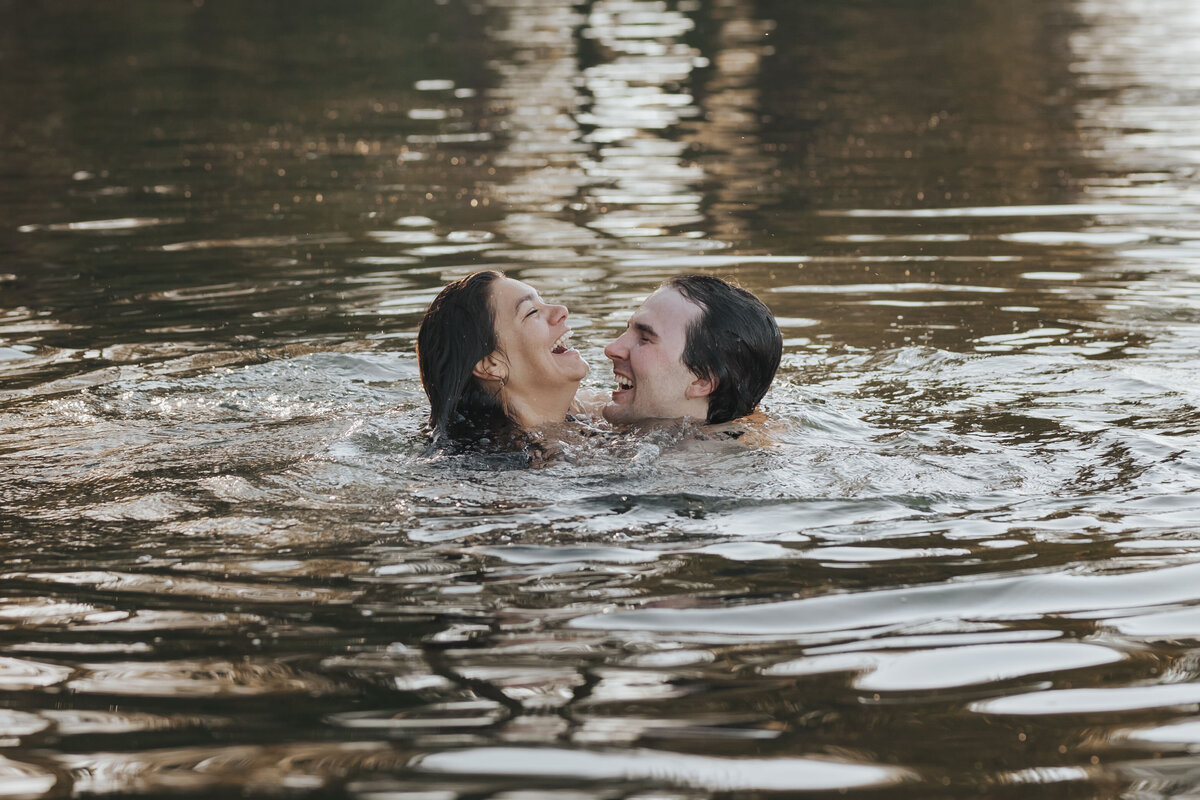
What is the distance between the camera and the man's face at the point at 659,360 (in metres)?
7.30

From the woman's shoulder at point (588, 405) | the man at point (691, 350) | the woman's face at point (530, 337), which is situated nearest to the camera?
the woman's face at point (530, 337)

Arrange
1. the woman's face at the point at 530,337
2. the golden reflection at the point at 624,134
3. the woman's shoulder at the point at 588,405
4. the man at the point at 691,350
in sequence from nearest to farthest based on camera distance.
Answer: the woman's face at the point at 530,337 → the man at the point at 691,350 → the woman's shoulder at the point at 588,405 → the golden reflection at the point at 624,134

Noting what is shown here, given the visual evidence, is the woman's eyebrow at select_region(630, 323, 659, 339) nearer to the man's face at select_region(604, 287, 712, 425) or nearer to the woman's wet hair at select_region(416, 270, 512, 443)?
the man's face at select_region(604, 287, 712, 425)

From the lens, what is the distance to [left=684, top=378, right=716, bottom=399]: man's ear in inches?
290

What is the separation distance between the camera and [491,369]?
23.1 feet

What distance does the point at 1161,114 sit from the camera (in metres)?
18.0

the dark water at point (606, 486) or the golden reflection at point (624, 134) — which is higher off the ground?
the golden reflection at point (624, 134)

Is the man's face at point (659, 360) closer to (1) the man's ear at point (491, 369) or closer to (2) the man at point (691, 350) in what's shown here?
(2) the man at point (691, 350)

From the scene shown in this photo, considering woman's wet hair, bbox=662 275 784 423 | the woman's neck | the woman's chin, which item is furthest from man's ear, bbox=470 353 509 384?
woman's wet hair, bbox=662 275 784 423

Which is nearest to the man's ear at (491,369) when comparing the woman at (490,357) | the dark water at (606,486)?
the woman at (490,357)

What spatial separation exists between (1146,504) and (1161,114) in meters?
13.8

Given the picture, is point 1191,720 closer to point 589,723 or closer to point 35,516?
point 589,723

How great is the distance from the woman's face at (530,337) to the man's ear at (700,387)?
0.63 metres

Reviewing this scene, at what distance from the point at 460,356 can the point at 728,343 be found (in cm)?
142
